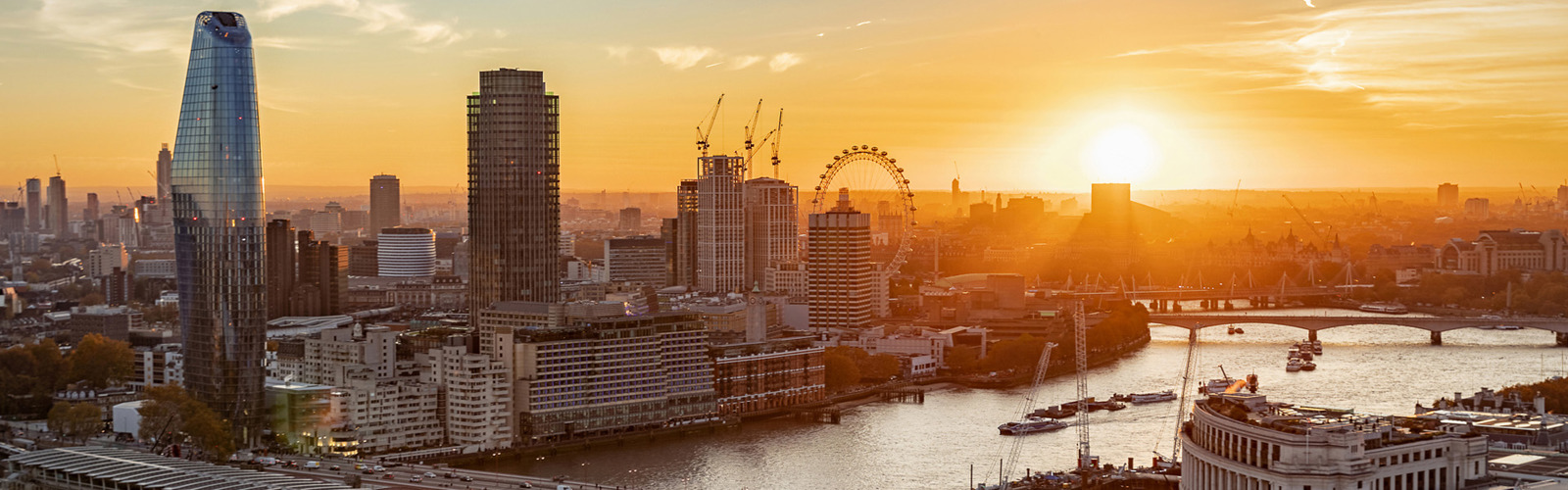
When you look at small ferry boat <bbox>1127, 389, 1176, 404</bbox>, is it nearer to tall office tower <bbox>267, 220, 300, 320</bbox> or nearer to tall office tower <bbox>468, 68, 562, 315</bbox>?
tall office tower <bbox>468, 68, 562, 315</bbox>

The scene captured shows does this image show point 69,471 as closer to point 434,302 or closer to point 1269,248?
point 434,302

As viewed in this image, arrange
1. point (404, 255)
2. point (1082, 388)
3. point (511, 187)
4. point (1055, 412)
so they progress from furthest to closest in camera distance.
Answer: point (404, 255) → point (511, 187) → point (1082, 388) → point (1055, 412)

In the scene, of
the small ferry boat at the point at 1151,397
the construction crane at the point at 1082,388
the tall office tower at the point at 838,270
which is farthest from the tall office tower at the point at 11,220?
the small ferry boat at the point at 1151,397

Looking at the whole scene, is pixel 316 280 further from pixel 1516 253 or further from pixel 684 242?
pixel 1516 253

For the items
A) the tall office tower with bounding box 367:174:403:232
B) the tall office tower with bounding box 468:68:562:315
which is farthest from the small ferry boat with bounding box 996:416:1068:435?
the tall office tower with bounding box 367:174:403:232

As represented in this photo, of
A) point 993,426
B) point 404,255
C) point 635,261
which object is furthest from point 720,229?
point 993,426

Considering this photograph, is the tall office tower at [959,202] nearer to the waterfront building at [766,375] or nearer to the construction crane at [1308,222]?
the construction crane at [1308,222]
